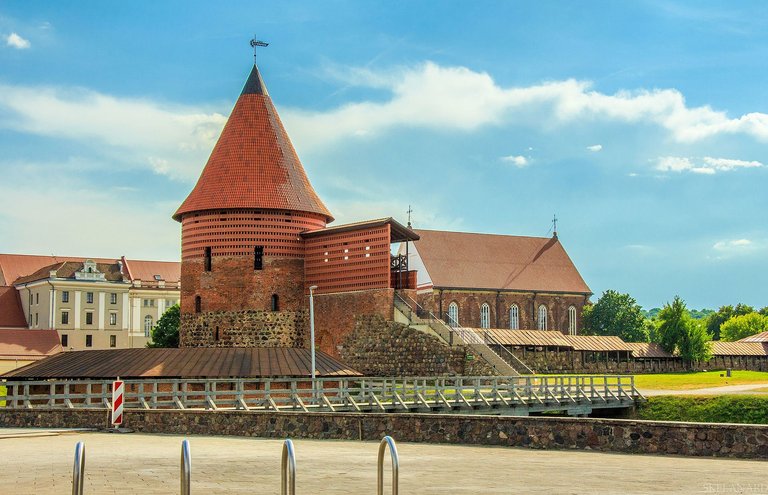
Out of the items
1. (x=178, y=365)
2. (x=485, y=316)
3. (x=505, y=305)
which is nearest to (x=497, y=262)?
(x=505, y=305)

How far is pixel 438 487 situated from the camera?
45.0 ft

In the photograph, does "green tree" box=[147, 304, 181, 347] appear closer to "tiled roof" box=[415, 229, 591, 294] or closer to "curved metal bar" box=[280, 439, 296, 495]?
"tiled roof" box=[415, 229, 591, 294]

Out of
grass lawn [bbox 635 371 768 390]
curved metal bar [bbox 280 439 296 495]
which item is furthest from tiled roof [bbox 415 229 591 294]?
curved metal bar [bbox 280 439 296 495]

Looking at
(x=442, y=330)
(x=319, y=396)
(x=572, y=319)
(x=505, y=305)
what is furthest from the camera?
(x=572, y=319)

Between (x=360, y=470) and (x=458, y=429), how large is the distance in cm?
583

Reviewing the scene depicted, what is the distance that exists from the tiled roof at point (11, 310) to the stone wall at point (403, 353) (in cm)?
6233

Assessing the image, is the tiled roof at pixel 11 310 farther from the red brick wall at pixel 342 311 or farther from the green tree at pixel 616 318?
the red brick wall at pixel 342 311

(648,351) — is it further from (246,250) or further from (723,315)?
(723,315)

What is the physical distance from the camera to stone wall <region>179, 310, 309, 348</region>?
1897 inches

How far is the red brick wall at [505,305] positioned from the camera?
75.4 m

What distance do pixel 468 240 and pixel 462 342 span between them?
3725cm

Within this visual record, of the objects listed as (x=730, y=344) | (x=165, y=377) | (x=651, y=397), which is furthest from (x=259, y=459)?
(x=730, y=344)

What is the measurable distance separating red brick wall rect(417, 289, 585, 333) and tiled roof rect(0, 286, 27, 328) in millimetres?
44919

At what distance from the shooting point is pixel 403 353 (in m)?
45.2
